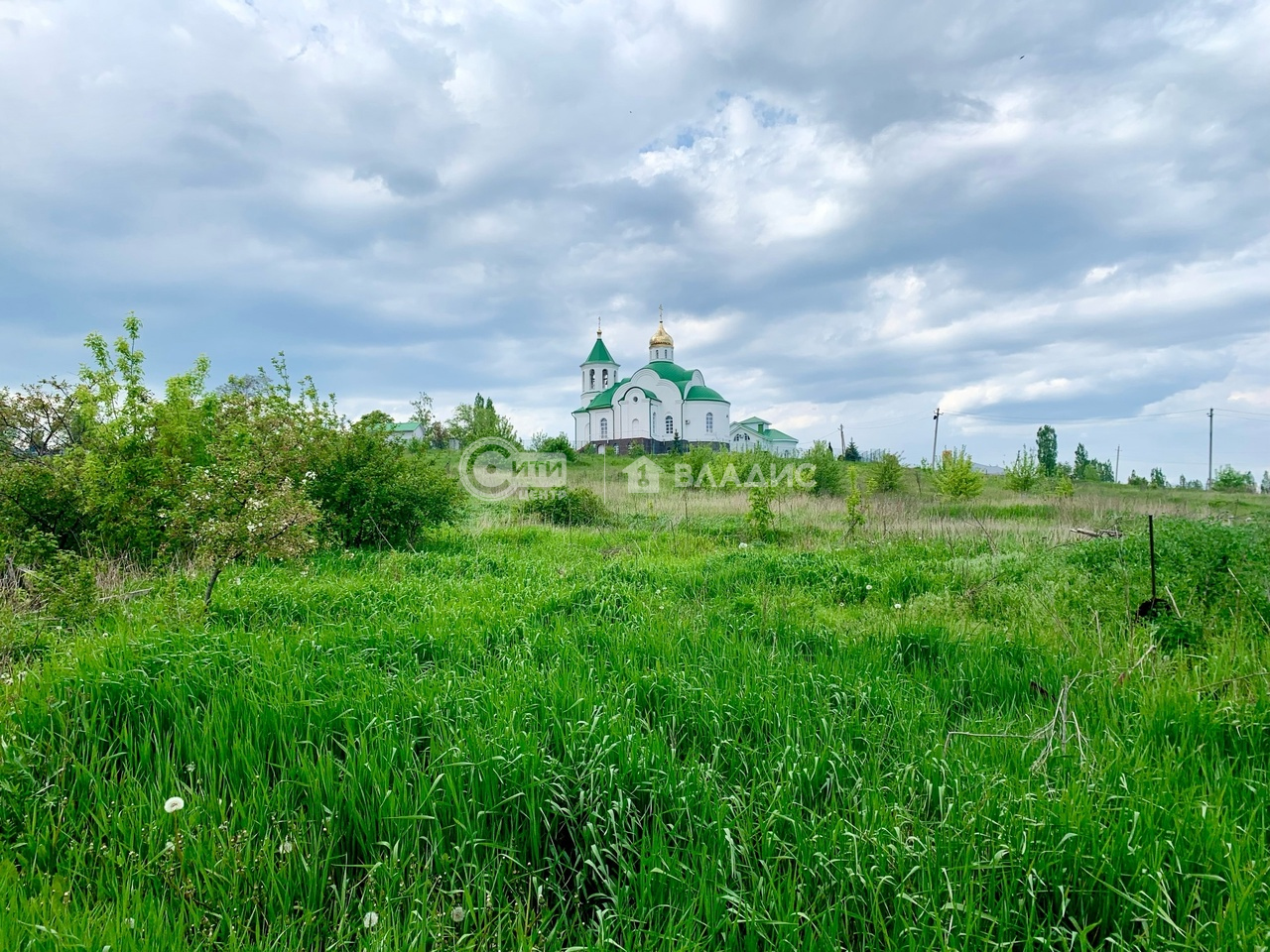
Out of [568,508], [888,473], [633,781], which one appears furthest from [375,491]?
[888,473]

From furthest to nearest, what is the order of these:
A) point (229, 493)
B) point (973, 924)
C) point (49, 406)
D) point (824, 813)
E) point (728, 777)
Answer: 1. point (49, 406)
2. point (229, 493)
3. point (728, 777)
4. point (824, 813)
5. point (973, 924)

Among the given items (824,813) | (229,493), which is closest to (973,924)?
(824,813)

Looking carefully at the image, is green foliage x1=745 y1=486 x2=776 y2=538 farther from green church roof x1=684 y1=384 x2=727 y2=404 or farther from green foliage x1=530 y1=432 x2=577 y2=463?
green church roof x1=684 y1=384 x2=727 y2=404

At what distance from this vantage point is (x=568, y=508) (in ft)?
42.9

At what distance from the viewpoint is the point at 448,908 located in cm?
179

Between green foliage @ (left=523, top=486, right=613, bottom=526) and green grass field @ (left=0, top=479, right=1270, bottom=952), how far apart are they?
8.48 m

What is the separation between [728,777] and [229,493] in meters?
5.04

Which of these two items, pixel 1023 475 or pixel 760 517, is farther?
pixel 1023 475

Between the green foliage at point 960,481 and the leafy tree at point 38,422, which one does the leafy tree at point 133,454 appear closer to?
the leafy tree at point 38,422

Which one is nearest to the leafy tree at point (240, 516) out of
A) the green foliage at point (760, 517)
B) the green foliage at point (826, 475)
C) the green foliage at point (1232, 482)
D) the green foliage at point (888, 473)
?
the green foliage at point (760, 517)

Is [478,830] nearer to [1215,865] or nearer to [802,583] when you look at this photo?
[1215,865]

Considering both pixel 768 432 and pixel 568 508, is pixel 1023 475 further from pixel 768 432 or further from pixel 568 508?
pixel 768 432

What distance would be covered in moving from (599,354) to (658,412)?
10.4 m

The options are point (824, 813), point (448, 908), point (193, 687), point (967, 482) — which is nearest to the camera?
point (448, 908)
